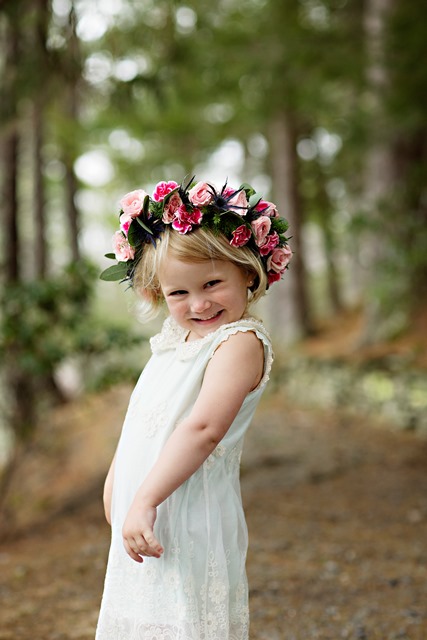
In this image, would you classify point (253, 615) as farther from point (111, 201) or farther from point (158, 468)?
point (111, 201)

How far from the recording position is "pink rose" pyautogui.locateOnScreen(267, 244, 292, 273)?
7.18 ft

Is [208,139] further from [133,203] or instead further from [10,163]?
[133,203]

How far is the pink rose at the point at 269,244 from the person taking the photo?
84.0 inches

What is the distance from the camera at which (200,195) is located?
2.01 meters

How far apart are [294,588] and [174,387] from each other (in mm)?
2465

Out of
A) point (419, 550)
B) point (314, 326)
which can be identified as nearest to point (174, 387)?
point (419, 550)

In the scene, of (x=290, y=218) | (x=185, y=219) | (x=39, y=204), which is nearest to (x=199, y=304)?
(x=185, y=219)

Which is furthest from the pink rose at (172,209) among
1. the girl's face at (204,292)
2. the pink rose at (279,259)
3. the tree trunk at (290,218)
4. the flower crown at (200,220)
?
the tree trunk at (290,218)

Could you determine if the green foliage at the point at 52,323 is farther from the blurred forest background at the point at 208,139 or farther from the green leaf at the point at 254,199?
the green leaf at the point at 254,199

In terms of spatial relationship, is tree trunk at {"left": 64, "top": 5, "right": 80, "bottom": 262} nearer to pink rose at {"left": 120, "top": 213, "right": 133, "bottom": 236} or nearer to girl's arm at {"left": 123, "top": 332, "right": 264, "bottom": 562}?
pink rose at {"left": 120, "top": 213, "right": 133, "bottom": 236}

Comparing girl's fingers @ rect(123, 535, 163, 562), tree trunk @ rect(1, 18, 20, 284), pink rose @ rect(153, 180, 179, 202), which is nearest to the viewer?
girl's fingers @ rect(123, 535, 163, 562)

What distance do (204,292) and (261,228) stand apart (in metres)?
0.26

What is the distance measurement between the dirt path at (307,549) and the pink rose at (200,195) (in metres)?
2.34

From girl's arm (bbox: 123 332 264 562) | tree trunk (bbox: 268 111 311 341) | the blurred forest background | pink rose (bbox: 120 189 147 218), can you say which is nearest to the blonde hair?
pink rose (bbox: 120 189 147 218)
